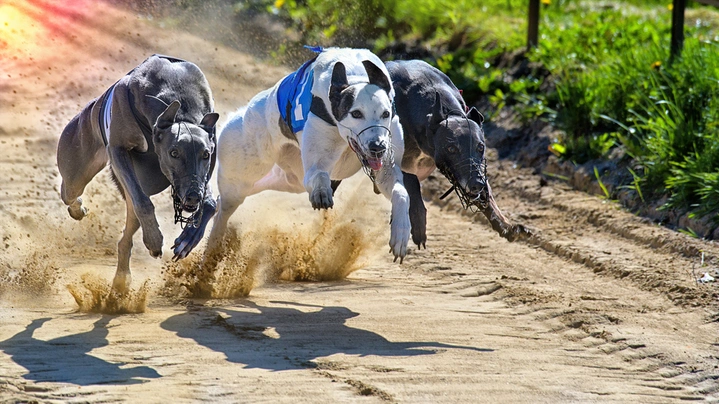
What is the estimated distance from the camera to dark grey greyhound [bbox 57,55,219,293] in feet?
17.1

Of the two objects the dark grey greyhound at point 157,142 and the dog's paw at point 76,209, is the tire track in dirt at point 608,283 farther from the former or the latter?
the dog's paw at point 76,209

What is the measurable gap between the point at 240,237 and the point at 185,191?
219 cm

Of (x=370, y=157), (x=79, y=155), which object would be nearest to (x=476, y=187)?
(x=370, y=157)

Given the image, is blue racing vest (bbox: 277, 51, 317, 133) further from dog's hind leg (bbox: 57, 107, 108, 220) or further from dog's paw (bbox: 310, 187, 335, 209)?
dog's hind leg (bbox: 57, 107, 108, 220)

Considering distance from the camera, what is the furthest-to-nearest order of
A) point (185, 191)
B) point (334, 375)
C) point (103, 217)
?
point (103, 217) < point (185, 191) < point (334, 375)

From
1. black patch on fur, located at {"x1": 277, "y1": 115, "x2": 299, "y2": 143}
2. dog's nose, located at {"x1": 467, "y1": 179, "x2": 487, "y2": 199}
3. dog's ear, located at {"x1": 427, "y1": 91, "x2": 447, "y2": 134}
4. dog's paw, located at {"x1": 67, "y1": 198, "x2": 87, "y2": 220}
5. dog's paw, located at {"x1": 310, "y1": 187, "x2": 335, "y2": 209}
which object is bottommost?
dog's paw, located at {"x1": 67, "y1": 198, "x2": 87, "y2": 220}

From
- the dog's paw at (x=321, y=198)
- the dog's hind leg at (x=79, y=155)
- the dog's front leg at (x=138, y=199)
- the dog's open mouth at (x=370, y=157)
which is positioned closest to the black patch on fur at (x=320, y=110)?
the dog's open mouth at (x=370, y=157)

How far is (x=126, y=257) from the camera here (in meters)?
6.15

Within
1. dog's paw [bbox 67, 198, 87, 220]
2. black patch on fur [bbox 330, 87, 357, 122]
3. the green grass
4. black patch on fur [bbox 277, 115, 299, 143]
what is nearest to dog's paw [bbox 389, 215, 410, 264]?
black patch on fur [bbox 330, 87, 357, 122]

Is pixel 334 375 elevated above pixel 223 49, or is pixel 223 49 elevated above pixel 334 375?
pixel 223 49

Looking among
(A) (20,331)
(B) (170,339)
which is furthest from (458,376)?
(A) (20,331)

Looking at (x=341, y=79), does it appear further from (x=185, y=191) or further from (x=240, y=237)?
(x=240, y=237)

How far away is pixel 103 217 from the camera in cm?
863

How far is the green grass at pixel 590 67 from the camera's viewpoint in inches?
323
